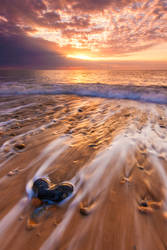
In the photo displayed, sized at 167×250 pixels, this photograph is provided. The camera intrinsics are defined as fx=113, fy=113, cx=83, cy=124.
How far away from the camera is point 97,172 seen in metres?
2.11

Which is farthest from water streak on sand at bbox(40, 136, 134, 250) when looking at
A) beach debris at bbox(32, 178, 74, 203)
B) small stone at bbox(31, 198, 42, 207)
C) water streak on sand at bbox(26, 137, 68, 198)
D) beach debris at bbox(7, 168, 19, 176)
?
beach debris at bbox(7, 168, 19, 176)

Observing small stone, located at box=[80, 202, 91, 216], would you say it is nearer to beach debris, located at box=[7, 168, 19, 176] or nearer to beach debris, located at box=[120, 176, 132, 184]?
beach debris, located at box=[120, 176, 132, 184]

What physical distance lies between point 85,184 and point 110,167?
23.7 inches

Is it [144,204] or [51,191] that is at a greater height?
[51,191]

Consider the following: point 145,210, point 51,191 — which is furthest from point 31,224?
point 145,210

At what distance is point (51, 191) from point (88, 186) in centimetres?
59

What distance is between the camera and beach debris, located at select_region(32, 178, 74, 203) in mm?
1596

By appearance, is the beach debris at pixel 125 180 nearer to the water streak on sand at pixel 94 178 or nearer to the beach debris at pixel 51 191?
the water streak on sand at pixel 94 178

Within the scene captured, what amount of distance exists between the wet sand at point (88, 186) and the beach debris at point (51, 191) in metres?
0.10

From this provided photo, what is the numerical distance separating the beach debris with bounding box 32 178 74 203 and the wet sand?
97 millimetres

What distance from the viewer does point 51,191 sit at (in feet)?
Answer: 5.31

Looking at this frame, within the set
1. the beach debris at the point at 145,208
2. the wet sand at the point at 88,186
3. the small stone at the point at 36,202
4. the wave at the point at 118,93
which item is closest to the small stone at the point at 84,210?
the wet sand at the point at 88,186

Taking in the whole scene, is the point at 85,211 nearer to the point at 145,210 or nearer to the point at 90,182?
the point at 90,182

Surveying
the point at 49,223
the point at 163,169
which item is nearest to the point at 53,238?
A: the point at 49,223
